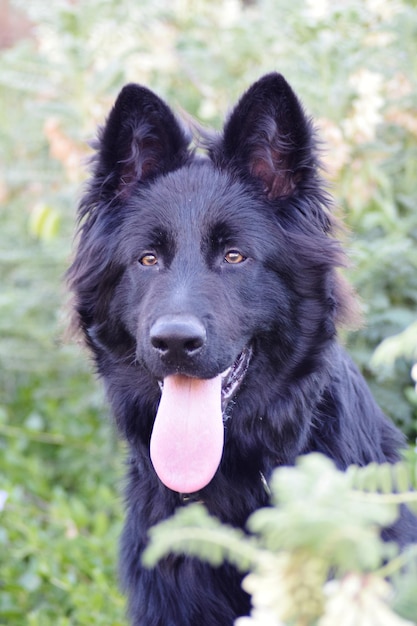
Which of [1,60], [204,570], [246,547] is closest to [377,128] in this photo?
[1,60]

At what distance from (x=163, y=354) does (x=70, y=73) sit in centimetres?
334

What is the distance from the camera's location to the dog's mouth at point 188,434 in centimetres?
277

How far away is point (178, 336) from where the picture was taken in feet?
Result: 8.57

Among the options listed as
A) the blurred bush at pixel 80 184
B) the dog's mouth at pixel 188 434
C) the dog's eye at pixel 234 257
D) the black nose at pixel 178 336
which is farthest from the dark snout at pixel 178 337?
the blurred bush at pixel 80 184

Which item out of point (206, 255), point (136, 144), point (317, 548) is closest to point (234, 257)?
point (206, 255)

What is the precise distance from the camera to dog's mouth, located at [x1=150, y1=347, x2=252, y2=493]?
2768 millimetres

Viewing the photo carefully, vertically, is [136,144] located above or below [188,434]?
above

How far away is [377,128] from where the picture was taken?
5.24m

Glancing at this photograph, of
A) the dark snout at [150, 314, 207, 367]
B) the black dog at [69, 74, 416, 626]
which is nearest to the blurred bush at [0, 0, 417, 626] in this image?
the black dog at [69, 74, 416, 626]

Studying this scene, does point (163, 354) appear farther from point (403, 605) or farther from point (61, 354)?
point (61, 354)

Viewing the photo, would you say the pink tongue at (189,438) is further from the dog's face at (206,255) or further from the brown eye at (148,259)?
the brown eye at (148,259)

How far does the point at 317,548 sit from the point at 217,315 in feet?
6.11

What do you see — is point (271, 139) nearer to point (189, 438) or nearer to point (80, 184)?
point (80, 184)

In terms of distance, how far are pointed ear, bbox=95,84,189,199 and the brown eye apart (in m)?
0.35
